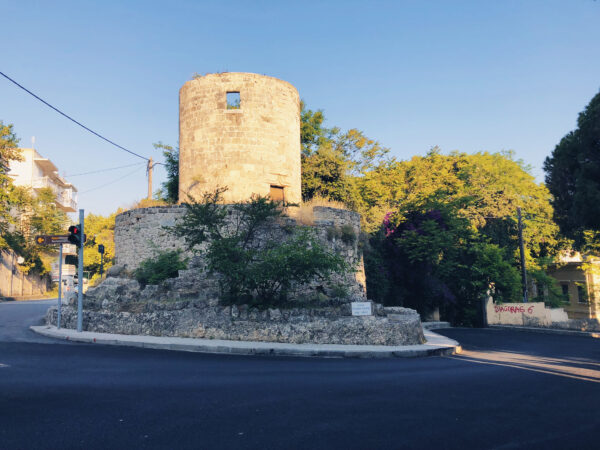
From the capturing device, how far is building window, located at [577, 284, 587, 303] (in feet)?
122

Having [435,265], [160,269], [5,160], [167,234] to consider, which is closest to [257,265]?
[160,269]

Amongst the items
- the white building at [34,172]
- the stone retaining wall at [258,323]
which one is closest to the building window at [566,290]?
the stone retaining wall at [258,323]

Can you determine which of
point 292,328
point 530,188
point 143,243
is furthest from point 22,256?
point 530,188

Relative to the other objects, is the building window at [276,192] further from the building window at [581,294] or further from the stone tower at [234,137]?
the building window at [581,294]

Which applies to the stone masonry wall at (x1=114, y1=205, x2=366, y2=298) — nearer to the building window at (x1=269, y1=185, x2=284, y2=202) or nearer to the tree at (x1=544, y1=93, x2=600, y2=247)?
the building window at (x1=269, y1=185, x2=284, y2=202)

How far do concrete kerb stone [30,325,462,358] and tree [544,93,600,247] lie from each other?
9.92 metres

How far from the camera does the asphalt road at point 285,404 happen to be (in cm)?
451

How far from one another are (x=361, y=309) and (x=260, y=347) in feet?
11.3

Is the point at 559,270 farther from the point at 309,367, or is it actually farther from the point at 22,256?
the point at 22,256

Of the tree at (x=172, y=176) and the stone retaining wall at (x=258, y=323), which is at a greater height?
the tree at (x=172, y=176)

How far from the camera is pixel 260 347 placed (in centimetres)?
1170

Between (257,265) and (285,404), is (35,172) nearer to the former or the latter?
(257,265)

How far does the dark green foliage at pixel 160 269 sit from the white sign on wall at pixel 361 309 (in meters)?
6.81

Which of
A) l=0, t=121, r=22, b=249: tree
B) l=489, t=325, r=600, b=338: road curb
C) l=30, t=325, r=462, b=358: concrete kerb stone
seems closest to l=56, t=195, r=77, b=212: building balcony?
l=0, t=121, r=22, b=249: tree
